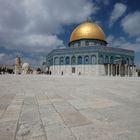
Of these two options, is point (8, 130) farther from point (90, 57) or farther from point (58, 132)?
point (90, 57)

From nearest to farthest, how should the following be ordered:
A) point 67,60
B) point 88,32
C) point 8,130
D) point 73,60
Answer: point 8,130
point 73,60
point 67,60
point 88,32

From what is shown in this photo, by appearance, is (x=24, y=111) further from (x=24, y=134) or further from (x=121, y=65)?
(x=121, y=65)

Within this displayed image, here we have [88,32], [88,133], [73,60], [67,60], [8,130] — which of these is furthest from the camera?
[88,32]

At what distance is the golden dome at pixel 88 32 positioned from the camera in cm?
4366

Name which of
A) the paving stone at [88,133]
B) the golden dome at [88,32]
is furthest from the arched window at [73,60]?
the paving stone at [88,133]

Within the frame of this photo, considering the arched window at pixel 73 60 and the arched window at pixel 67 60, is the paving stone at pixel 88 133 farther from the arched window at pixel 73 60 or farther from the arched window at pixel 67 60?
the arched window at pixel 67 60

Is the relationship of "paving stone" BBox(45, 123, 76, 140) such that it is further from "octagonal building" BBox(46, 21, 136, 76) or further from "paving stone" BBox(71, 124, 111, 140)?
"octagonal building" BBox(46, 21, 136, 76)

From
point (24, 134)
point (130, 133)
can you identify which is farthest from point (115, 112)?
point (24, 134)

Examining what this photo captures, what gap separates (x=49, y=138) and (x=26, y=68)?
180 feet

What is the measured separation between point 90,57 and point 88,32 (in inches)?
339

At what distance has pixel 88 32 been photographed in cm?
4372

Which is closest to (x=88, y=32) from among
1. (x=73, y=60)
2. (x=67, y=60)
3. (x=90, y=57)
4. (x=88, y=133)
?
(x=90, y=57)

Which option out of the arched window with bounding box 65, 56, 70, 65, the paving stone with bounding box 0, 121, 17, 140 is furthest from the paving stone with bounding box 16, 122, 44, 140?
the arched window with bounding box 65, 56, 70, 65

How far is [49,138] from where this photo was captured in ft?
7.16
